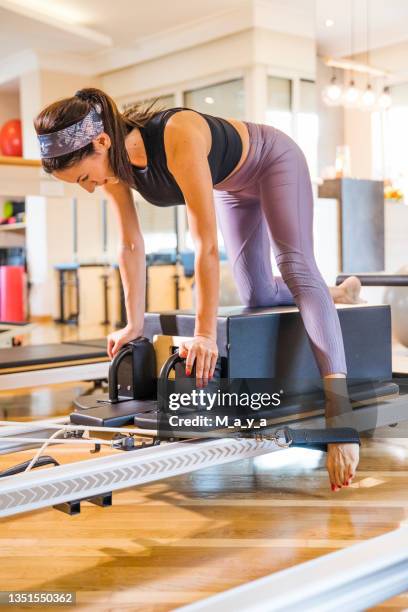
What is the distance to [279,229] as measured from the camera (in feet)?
5.97

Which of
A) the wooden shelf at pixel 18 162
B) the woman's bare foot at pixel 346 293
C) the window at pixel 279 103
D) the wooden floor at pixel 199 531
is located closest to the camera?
the wooden floor at pixel 199 531

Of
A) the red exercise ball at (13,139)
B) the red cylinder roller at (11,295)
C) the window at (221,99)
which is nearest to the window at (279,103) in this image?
the window at (221,99)

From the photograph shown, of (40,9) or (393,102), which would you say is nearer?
(40,9)

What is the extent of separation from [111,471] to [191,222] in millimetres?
569

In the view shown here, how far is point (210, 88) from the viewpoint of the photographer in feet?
26.9

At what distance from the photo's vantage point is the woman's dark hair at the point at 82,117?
1.60m

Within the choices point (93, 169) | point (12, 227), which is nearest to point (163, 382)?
point (93, 169)

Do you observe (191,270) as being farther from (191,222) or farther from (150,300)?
(191,222)

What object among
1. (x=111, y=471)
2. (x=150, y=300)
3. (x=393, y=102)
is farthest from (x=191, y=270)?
(x=111, y=471)

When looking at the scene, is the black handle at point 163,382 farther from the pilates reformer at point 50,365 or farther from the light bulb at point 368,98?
the light bulb at point 368,98

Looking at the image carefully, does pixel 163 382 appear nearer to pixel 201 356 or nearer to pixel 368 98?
pixel 201 356

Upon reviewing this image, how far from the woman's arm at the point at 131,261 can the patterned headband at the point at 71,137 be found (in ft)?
0.91

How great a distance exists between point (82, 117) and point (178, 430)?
2.29 ft

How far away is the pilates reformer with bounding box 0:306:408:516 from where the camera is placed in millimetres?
1361
